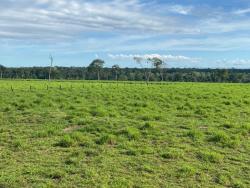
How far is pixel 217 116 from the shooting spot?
773 inches

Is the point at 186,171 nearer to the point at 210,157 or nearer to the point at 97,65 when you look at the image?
the point at 210,157

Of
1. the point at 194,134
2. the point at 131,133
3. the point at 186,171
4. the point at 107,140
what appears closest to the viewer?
the point at 186,171

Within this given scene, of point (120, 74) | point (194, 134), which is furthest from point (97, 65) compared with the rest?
point (194, 134)

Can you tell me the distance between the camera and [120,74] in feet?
575

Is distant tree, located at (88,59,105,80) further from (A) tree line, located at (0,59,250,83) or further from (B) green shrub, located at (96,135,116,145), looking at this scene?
(B) green shrub, located at (96,135,116,145)

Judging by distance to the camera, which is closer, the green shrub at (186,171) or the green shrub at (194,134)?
the green shrub at (186,171)

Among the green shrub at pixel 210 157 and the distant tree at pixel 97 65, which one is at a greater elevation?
the distant tree at pixel 97 65

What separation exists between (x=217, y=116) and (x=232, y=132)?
460cm

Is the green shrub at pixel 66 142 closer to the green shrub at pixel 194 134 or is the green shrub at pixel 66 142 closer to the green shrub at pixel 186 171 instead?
the green shrub at pixel 186 171

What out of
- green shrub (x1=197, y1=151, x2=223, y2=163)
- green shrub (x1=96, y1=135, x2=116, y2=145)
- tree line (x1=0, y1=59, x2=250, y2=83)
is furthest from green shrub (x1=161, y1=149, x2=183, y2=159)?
tree line (x1=0, y1=59, x2=250, y2=83)

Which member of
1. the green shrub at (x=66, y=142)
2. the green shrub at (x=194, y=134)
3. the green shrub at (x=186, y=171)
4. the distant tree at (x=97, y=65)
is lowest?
the green shrub at (x=186, y=171)

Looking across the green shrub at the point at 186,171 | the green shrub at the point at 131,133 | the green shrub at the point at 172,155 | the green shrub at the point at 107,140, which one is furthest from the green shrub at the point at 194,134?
the green shrub at the point at 186,171

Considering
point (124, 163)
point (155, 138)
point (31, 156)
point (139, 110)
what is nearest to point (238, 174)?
point (124, 163)

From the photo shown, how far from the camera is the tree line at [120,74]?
6097 inches
